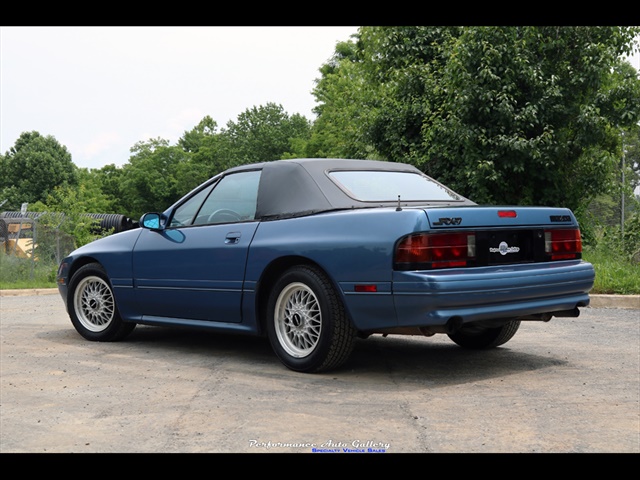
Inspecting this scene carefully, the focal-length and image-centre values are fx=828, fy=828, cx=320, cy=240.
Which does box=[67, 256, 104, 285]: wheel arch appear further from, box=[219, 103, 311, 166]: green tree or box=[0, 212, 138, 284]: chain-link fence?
box=[219, 103, 311, 166]: green tree

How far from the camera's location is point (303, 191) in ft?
21.6

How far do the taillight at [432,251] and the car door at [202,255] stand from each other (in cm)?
155

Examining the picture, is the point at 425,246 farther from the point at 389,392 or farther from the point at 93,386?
the point at 93,386

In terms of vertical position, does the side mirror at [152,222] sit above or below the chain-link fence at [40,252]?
above

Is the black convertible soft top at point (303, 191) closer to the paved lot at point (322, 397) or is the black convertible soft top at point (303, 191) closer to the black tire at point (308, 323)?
the black tire at point (308, 323)

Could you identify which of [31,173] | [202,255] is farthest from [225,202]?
[31,173]

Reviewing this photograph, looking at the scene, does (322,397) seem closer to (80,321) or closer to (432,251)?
(432,251)

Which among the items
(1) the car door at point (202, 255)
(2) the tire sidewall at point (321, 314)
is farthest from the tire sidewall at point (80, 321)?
(2) the tire sidewall at point (321, 314)

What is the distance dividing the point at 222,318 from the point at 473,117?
15.1 meters

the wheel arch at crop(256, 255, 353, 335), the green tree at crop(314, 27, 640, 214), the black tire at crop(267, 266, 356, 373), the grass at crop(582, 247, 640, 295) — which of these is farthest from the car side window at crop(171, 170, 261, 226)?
the green tree at crop(314, 27, 640, 214)

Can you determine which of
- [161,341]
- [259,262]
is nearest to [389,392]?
[259,262]

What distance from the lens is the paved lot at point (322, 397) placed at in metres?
4.26

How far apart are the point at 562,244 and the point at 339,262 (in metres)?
1.88

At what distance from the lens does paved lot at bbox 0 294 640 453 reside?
4262 mm
